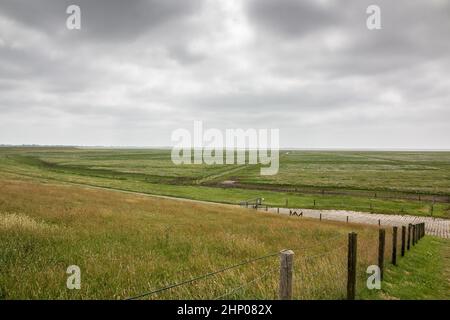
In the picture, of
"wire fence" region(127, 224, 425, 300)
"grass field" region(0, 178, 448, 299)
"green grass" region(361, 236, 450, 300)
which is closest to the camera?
"wire fence" region(127, 224, 425, 300)

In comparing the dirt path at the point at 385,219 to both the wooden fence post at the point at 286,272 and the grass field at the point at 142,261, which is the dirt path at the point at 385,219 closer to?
the grass field at the point at 142,261

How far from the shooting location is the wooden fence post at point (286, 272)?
477cm

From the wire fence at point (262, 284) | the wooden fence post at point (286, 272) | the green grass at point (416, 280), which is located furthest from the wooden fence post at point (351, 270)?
the wooden fence post at point (286, 272)

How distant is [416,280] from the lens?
387 inches

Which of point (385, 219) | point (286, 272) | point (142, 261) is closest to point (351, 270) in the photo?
point (286, 272)

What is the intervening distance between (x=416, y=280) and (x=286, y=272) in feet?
24.4

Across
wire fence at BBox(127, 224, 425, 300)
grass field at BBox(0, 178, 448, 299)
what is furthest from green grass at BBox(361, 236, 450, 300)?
wire fence at BBox(127, 224, 425, 300)

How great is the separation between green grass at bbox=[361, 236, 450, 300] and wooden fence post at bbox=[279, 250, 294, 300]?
3.56 metres

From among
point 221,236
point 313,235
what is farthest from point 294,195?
point 221,236

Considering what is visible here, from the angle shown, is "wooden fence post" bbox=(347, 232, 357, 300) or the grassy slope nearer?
the grassy slope

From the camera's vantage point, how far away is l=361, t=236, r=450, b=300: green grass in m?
8.14

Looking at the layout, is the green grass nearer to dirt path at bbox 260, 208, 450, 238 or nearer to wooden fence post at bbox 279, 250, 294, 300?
wooden fence post at bbox 279, 250, 294, 300
